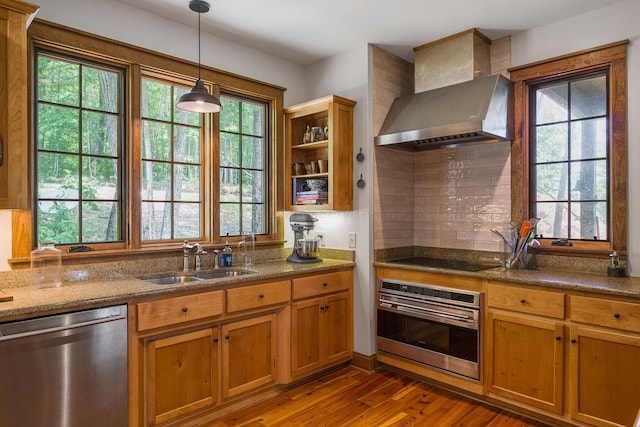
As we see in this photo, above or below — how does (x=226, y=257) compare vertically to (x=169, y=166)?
below

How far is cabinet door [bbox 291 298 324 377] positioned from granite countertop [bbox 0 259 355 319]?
0.29 meters

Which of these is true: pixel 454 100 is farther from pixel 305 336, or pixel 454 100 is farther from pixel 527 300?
pixel 305 336

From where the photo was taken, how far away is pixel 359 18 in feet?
9.83

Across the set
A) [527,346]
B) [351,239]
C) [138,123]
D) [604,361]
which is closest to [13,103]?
[138,123]

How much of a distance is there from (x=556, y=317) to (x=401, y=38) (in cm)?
234

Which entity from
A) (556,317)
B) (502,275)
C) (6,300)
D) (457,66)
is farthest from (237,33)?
(556,317)

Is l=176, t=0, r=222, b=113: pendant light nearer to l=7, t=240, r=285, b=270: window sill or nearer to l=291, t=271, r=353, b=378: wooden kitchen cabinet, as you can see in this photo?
l=7, t=240, r=285, b=270: window sill

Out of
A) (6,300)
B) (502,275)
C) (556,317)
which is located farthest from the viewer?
(502,275)

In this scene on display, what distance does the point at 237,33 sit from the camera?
3.26 meters

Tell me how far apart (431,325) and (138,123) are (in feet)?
8.49

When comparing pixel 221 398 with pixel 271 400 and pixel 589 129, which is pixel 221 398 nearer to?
pixel 271 400

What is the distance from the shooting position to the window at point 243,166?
348 centimetres

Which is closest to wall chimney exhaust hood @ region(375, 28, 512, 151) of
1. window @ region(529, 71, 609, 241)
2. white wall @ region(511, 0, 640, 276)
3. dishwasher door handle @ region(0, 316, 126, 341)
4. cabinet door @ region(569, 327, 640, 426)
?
window @ region(529, 71, 609, 241)

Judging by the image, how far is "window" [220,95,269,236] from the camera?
3479mm
